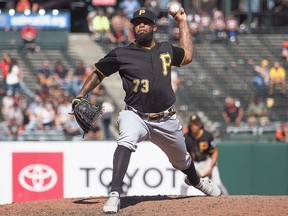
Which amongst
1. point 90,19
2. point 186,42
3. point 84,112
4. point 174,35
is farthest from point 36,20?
point 84,112

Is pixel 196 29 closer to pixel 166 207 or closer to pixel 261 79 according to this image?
pixel 261 79

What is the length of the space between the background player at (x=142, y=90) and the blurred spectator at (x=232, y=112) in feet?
26.3

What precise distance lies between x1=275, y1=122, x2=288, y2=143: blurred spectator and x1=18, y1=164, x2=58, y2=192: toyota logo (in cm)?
470

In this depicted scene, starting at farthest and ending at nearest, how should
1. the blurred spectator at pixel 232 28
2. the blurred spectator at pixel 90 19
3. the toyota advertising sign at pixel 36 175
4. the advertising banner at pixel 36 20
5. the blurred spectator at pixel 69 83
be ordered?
the blurred spectator at pixel 232 28
the blurred spectator at pixel 90 19
the advertising banner at pixel 36 20
the blurred spectator at pixel 69 83
the toyota advertising sign at pixel 36 175

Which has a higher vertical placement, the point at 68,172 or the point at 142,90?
the point at 142,90

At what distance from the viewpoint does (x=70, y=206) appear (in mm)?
7625

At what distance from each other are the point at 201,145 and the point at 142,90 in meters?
3.78

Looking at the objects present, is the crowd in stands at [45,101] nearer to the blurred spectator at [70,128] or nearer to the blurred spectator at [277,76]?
the blurred spectator at [70,128]

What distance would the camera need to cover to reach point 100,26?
66.8 ft

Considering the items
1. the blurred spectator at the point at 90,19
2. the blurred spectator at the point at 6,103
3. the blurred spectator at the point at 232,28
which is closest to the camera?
the blurred spectator at the point at 6,103

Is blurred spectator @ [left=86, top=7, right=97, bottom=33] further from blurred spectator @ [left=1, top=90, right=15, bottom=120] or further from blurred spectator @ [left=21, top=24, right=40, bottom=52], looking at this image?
blurred spectator @ [left=1, top=90, right=15, bottom=120]

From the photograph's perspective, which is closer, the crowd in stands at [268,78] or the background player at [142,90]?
the background player at [142,90]

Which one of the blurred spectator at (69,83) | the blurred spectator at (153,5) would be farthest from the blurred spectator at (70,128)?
the blurred spectator at (153,5)

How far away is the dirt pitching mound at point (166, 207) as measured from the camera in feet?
23.1
